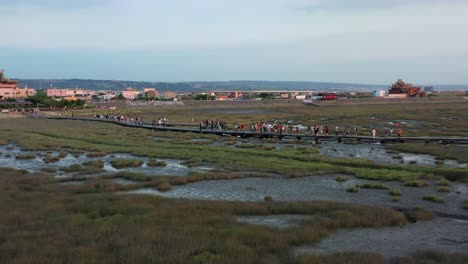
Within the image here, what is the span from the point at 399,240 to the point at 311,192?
27.3ft

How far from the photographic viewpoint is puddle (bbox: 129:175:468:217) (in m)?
21.2

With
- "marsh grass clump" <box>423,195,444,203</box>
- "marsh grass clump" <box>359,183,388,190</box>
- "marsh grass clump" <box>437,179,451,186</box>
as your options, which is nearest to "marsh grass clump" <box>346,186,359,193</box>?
"marsh grass clump" <box>359,183,388,190</box>

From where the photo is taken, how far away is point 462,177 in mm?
26594

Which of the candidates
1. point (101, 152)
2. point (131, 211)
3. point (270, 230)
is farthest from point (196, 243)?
point (101, 152)

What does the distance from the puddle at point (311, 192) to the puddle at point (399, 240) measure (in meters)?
2.61

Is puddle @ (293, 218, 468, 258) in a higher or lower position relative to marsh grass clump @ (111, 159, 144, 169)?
higher

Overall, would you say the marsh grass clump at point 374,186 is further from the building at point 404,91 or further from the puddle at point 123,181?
the building at point 404,91

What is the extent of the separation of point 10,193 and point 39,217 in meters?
5.34

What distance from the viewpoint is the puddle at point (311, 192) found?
21.2m

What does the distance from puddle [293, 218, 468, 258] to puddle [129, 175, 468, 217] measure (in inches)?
103

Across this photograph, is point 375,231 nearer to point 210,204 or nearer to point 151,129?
point 210,204

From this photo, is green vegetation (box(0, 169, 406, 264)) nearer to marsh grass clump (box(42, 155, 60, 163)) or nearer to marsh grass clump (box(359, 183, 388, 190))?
marsh grass clump (box(359, 183, 388, 190))

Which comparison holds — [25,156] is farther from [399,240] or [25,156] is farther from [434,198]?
[399,240]

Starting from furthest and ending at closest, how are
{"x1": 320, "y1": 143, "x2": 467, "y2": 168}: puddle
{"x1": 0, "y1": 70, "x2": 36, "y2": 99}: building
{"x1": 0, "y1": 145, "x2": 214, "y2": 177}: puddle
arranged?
{"x1": 0, "y1": 70, "x2": 36, "y2": 99}: building
{"x1": 320, "y1": 143, "x2": 467, "y2": 168}: puddle
{"x1": 0, "y1": 145, "x2": 214, "y2": 177}: puddle
